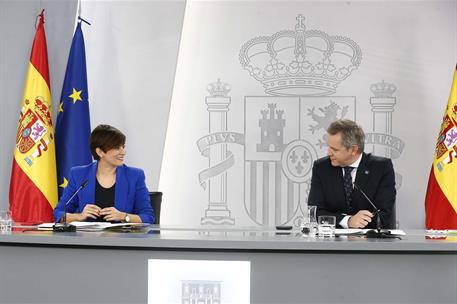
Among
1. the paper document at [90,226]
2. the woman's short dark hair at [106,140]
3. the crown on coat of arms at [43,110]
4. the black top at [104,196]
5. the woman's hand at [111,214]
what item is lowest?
the paper document at [90,226]

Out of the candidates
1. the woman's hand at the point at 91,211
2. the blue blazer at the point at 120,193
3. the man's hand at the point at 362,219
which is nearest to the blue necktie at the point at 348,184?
the man's hand at the point at 362,219

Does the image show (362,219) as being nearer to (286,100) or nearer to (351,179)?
(351,179)

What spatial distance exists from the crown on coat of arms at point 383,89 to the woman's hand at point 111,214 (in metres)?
2.34

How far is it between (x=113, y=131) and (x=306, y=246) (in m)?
1.49

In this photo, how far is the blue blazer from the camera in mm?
3445

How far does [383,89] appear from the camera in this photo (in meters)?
4.75

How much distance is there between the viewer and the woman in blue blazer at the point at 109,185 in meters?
3.45

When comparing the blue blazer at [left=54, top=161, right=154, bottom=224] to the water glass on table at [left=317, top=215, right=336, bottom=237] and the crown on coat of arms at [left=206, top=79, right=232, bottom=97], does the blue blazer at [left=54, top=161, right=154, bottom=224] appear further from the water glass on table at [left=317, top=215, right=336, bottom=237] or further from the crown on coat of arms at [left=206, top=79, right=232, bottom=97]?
the crown on coat of arms at [left=206, top=79, right=232, bottom=97]

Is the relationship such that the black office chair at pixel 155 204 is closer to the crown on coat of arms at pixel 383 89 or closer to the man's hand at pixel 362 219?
the man's hand at pixel 362 219

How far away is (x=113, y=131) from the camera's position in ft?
11.6

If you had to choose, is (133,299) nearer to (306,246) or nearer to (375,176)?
(306,246)

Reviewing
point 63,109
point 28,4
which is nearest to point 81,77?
point 63,109

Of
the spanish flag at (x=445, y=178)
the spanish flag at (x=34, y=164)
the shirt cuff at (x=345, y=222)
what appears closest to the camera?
the shirt cuff at (x=345, y=222)

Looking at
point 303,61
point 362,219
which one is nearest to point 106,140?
point 362,219
